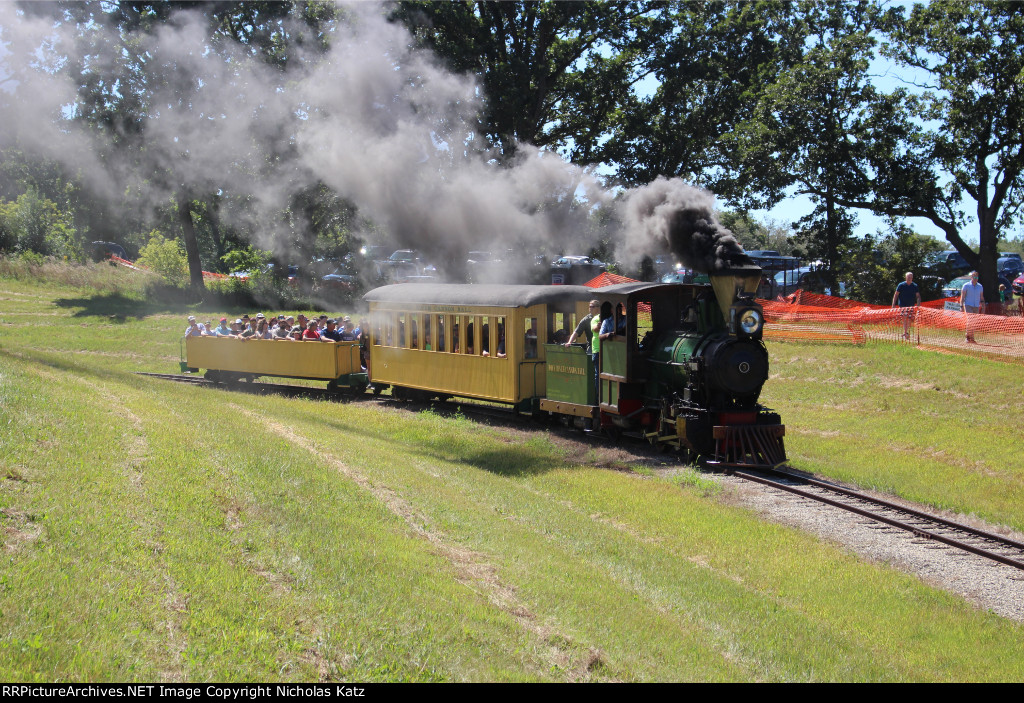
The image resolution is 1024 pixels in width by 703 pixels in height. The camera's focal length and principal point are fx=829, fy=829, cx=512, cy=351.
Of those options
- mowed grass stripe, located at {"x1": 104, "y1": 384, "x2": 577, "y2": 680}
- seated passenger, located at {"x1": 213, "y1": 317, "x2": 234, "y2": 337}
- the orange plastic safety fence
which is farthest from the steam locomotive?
the orange plastic safety fence

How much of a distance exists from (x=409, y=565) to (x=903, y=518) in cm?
639

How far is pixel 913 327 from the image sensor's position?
1984 cm

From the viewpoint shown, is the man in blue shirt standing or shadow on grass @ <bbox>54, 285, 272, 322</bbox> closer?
the man in blue shirt standing

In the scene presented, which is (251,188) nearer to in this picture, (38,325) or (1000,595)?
(38,325)

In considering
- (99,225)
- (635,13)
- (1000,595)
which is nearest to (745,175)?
(635,13)

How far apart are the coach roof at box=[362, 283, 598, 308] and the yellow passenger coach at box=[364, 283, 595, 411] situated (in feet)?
0.06

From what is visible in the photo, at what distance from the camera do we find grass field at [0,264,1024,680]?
4605 mm

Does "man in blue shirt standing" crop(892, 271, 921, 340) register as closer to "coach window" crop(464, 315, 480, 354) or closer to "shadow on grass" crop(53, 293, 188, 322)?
"coach window" crop(464, 315, 480, 354)

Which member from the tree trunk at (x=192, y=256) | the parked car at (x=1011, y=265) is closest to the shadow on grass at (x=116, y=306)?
the tree trunk at (x=192, y=256)

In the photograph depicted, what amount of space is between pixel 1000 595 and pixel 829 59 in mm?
23924

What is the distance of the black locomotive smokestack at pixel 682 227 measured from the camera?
12.0m

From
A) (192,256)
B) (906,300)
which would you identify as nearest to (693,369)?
(906,300)
